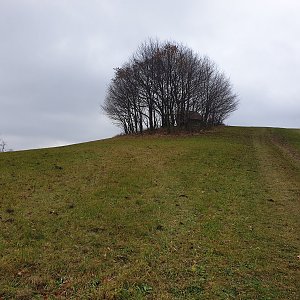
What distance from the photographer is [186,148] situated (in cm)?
2934

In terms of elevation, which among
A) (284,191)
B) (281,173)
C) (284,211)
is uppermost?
(281,173)

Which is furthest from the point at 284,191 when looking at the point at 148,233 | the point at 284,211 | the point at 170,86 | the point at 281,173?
the point at 170,86

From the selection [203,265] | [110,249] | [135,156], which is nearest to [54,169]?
[135,156]

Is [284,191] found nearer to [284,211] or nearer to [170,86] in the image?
[284,211]

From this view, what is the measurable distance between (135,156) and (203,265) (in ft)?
57.0

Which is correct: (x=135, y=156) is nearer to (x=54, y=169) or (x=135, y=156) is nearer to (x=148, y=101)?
(x=54, y=169)

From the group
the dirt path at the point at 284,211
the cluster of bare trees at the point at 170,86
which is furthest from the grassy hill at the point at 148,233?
the cluster of bare trees at the point at 170,86

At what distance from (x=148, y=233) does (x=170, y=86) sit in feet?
129

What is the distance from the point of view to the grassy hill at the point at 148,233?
7000 mm

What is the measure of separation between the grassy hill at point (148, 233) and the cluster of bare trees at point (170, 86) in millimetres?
29058

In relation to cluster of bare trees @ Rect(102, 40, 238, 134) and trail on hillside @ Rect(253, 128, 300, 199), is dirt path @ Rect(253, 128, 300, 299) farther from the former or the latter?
cluster of bare trees @ Rect(102, 40, 238, 134)

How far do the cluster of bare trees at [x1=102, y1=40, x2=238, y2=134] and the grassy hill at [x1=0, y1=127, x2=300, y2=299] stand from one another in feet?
95.3

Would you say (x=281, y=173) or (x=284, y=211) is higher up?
(x=281, y=173)

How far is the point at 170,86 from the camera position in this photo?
47.7 m
